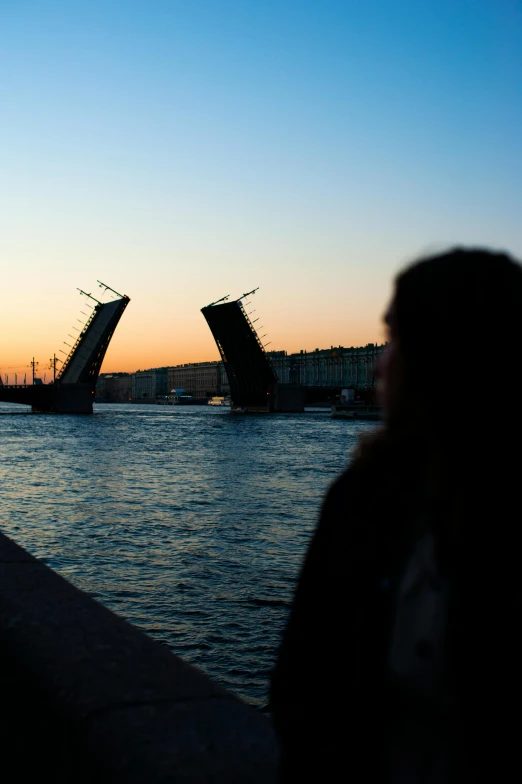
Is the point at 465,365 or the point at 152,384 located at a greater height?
the point at 152,384

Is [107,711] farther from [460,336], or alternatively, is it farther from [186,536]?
[186,536]

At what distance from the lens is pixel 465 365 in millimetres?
696

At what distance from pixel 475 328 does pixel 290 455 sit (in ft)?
61.7

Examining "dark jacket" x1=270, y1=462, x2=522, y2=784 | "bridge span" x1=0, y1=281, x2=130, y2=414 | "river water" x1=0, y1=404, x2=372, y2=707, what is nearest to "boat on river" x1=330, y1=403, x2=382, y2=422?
"bridge span" x1=0, y1=281, x2=130, y2=414

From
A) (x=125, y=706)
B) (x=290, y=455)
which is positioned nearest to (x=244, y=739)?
(x=125, y=706)

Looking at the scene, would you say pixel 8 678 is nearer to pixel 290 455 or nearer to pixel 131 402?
pixel 290 455

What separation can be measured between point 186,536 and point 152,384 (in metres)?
126

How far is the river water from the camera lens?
4785 millimetres

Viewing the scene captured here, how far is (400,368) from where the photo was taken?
2.43 feet

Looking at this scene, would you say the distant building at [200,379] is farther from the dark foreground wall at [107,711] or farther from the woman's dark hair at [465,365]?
the woman's dark hair at [465,365]

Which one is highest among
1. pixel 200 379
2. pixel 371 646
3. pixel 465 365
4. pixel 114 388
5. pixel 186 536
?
pixel 200 379

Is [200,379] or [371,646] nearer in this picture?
[371,646]

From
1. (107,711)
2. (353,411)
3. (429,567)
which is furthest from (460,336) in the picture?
(353,411)

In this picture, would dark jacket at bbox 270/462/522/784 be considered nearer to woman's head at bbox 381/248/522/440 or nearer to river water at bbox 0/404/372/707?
woman's head at bbox 381/248/522/440
